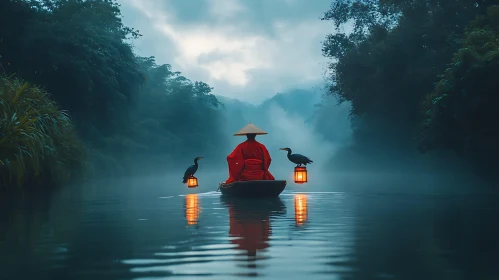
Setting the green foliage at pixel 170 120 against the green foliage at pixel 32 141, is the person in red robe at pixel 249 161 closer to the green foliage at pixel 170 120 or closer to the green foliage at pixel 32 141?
the green foliage at pixel 32 141

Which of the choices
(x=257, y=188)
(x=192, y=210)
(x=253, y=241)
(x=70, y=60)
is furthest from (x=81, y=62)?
(x=253, y=241)

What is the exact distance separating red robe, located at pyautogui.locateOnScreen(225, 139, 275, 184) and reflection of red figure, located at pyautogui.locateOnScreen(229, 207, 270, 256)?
502 centimetres

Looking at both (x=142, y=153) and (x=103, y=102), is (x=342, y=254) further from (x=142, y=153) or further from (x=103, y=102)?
(x=142, y=153)

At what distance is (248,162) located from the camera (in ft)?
66.2

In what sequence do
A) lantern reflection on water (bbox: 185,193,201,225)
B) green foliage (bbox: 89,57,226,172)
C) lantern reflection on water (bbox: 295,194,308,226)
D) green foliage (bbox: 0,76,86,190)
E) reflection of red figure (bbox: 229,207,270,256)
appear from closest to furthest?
reflection of red figure (bbox: 229,207,270,256), lantern reflection on water (bbox: 295,194,308,226), lantern reflection on water (bbox: 185,193,201,225), green foliage (bbox: 0,76,86,190), green foliage (bbox: 89,57,226,172)

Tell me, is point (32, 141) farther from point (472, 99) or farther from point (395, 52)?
point (395, 52)

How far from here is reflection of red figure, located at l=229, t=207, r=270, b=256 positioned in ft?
31.0

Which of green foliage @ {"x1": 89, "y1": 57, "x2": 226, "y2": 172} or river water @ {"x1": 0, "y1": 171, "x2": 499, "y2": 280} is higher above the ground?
green foliage @ {"x1": 89, "y1": 57, "x2": 226, "y2": 172}

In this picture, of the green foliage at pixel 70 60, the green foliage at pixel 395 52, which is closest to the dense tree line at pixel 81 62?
the green foliage at pixel 70 60

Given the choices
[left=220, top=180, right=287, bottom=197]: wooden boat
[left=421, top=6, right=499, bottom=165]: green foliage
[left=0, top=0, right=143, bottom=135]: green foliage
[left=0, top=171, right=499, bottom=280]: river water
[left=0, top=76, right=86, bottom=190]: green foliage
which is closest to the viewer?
[left=0, top=171, right=499, bottom=280]: river water

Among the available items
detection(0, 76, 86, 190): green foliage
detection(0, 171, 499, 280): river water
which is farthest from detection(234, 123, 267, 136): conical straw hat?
detection(0, 76, 86, 190): green foliage

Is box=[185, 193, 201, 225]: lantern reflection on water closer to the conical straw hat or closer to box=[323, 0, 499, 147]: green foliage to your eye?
the conical straw hat

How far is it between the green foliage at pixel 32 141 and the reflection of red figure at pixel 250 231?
6513mm

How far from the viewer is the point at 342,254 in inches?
339
